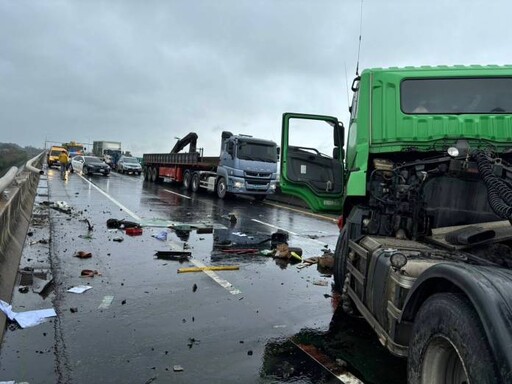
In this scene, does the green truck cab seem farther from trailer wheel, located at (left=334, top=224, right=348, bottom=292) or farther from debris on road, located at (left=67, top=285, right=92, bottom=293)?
debris on road, located at (left=67, top=285, right=92, bottom=293)

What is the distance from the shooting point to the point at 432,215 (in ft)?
15.8

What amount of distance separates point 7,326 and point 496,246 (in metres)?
4.92

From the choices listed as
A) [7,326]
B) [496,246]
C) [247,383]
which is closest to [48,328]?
[7,326]

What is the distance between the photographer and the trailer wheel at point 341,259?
5.79m

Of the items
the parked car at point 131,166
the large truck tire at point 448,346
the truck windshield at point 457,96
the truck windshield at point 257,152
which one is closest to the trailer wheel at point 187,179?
the truck windshield at point 257,152

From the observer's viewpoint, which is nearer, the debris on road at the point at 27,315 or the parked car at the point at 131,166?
the debris on road at the point at 27,315

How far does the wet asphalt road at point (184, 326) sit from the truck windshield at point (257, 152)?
37.5ft

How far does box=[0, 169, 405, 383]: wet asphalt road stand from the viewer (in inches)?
160

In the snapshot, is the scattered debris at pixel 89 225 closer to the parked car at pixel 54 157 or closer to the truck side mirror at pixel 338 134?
the truck side mirror at pixel 338 134

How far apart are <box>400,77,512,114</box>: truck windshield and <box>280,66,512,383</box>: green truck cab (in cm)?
1

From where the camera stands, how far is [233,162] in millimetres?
20797

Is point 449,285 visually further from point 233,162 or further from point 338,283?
point 233,162

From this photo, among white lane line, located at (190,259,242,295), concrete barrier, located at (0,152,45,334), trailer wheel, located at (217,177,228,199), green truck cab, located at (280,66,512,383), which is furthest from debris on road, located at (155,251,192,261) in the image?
trailer wheel, located at (217,177,228,199)

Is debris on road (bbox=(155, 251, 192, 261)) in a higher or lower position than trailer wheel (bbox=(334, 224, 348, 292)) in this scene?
lower
